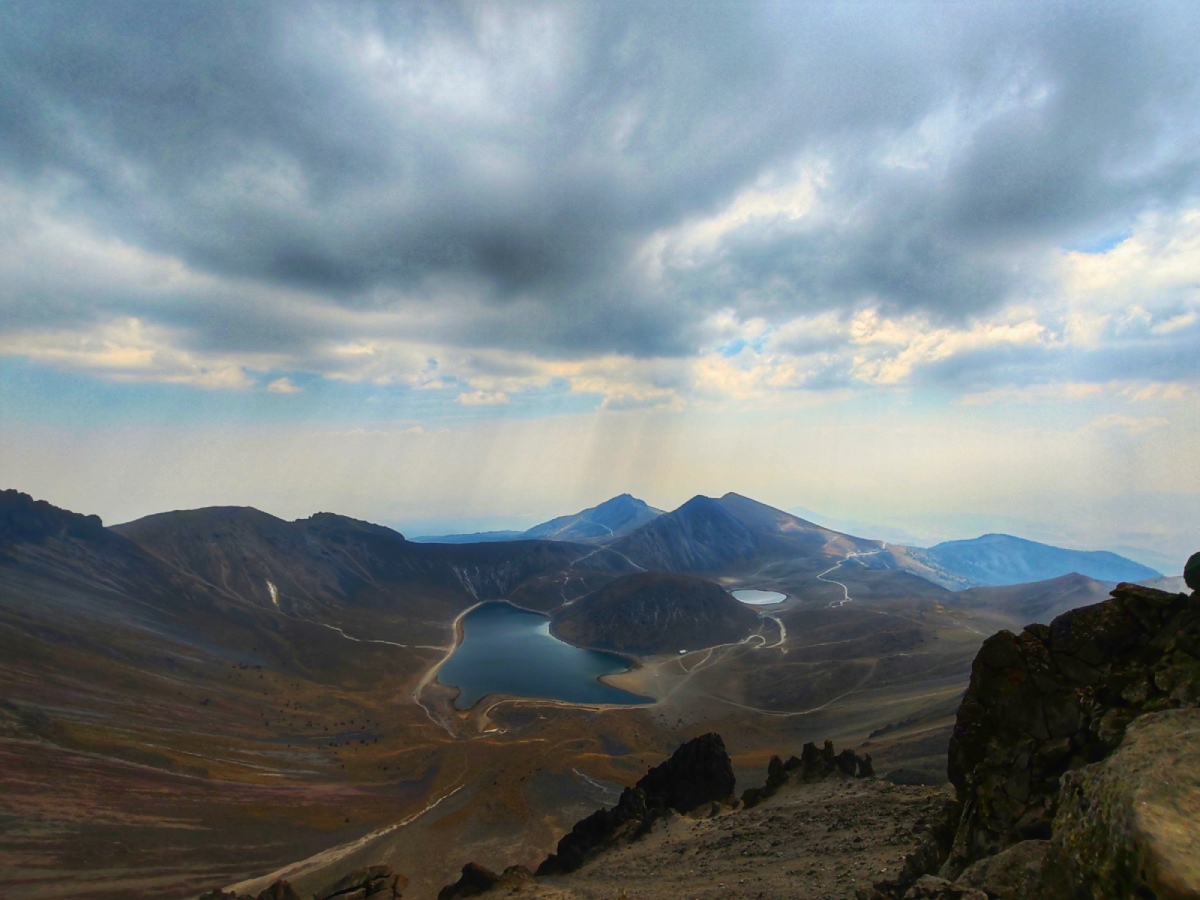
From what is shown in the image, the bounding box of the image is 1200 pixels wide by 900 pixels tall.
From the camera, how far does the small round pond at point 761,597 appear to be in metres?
180

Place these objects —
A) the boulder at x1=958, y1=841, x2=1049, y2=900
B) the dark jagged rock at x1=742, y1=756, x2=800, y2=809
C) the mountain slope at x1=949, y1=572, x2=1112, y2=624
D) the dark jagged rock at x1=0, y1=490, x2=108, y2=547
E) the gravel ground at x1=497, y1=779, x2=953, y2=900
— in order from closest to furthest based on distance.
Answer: the boulder at x1=958, y1=841, x2=1049, y2=900 < the gravel ground at x1=497, y1=779, x2=953, y2=900 < the dark jagged rock at x1=742, y1=756, x2=800, y2=809 < the dark jagged rock at x1=0, y1=490, x2=108, y2=547 < the mountain slope at x1=949, y1=572, x2=1112, y2=624

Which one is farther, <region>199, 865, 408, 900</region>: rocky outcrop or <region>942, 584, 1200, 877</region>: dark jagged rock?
<region>199, 865, 408, 900</region>: rocky outcrop

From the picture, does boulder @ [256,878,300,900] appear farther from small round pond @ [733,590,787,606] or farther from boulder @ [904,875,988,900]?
small round pond @ [733,590,787,606]

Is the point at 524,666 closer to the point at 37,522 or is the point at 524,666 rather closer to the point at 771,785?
the point at 771,785

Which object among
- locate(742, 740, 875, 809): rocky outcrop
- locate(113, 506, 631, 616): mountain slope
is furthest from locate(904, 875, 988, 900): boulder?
locate(113, 506, 631, 616): mountain slope

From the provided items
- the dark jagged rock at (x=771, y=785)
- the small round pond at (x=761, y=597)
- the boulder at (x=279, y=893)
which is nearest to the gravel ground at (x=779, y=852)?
the dark jagged rock at (x=771, y=785)

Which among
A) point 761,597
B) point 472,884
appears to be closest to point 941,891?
point 472,884

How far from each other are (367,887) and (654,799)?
21517 millimetres

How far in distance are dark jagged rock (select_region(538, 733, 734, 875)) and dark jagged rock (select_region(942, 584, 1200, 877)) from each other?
82.8 feet

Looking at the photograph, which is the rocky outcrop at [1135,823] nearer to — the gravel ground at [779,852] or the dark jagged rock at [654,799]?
the gravel ground at [779,852]

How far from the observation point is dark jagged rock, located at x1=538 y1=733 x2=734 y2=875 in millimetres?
34531

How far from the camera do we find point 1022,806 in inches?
565

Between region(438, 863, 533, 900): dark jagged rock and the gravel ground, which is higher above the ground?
the gravel ground

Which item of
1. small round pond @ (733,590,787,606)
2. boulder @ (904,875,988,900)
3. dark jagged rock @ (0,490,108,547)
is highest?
dark jagged rock @ (0,490,108,547)
